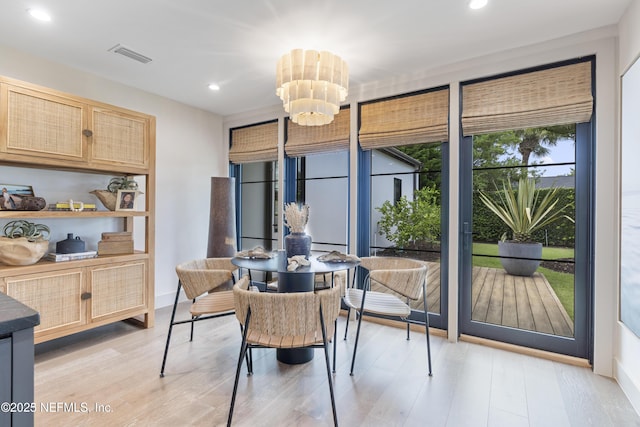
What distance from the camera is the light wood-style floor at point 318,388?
1831 mm

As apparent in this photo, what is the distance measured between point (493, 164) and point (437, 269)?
44.6 inches

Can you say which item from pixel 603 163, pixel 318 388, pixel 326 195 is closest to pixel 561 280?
pixel 603 163

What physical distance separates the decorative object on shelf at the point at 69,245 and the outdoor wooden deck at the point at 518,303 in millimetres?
3659

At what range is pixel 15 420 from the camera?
0.79 m

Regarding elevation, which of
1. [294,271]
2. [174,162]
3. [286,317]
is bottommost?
[286,317]

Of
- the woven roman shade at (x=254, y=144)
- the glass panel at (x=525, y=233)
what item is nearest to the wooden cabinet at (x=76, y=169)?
the woven roman shade at (x=254, y=144)

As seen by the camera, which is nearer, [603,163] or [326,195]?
[603,163]

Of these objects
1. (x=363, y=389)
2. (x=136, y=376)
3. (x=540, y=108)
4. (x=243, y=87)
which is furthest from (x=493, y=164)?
(x=136, y=376)

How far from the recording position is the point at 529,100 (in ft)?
8.50

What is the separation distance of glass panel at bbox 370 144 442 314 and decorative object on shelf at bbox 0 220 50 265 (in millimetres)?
3040

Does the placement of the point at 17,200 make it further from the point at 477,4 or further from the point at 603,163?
the point at 603,163

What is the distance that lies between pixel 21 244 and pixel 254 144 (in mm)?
2653

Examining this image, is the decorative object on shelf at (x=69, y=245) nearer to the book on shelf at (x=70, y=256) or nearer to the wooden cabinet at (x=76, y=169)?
the book on shelf at (x=70, y=256)

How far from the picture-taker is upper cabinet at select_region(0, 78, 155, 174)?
238 cm
